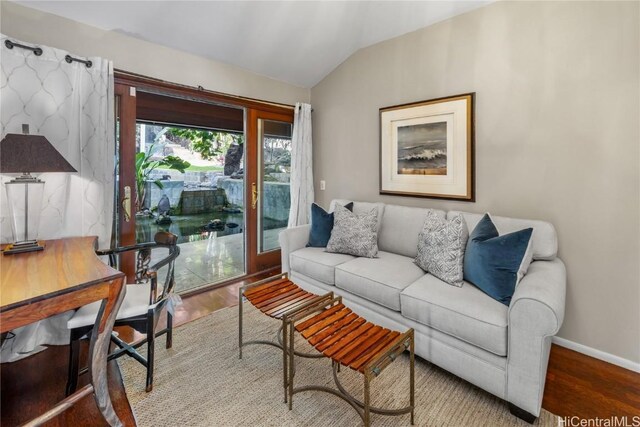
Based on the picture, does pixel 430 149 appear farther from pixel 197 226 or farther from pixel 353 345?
pixel 197 226

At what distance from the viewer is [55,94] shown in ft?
7.19

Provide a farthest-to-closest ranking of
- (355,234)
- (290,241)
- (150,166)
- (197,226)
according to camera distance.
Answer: (197,226), (150,166), (290,241), (355,234)

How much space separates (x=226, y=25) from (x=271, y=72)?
2.85 feet

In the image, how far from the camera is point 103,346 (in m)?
1.44

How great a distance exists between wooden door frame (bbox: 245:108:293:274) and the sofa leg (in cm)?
A: 283

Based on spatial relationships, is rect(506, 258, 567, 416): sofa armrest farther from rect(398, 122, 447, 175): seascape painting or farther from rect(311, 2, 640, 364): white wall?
rect(398, 122, 447, 175): seascape painting

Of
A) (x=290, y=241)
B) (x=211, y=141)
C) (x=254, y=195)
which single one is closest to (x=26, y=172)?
(x=290, y=241)

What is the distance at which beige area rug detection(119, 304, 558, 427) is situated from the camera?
160cm

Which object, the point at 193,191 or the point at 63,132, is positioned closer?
the point at 63,132

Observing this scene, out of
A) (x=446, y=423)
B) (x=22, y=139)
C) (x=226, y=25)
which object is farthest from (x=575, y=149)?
(x=22, y=139)

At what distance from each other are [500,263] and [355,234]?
4.08 feet

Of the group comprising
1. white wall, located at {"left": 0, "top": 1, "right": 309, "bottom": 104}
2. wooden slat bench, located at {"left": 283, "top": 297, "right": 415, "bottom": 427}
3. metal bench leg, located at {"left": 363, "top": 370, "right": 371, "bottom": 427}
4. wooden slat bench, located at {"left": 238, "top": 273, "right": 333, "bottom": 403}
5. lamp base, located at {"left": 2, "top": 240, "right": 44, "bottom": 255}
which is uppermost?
white wall, located at {"left": 0, "top": 1, "right": 309, "bottom": 104}

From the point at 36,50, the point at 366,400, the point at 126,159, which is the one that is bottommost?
the point at 366,400

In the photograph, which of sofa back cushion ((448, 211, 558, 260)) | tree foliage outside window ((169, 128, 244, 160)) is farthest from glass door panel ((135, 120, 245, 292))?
sofa back cushion ((448, 211, 558, 260))
